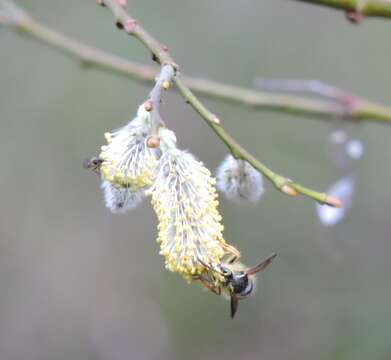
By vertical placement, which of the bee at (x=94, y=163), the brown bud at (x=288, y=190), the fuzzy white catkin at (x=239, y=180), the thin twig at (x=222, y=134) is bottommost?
the bee at (x=94, y=163)

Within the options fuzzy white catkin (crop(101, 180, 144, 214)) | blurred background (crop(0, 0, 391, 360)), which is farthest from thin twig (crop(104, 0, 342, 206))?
blurred background (crop(0, 0, 391, 360))

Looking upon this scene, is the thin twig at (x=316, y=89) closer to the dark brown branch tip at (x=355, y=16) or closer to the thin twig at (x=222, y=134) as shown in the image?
the dark brown branch tip at (x=355, y=16)

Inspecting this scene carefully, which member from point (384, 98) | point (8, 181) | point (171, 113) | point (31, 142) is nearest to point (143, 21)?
point (171, 113)

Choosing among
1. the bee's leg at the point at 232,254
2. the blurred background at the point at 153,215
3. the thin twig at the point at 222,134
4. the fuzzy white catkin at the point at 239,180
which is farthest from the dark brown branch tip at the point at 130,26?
the blurred background at the point at 153,215

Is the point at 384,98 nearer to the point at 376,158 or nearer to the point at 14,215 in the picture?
the point at 376,158

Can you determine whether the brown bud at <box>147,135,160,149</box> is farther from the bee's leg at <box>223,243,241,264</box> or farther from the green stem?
the green stem
